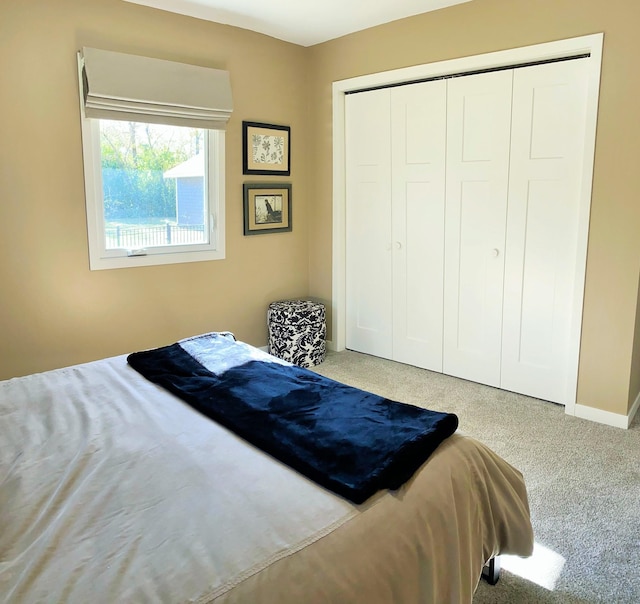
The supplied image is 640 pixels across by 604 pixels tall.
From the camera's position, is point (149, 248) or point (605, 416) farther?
point (149, 248)

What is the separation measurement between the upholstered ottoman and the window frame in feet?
2.08

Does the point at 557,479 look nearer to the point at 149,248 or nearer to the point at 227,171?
the point at 149,248

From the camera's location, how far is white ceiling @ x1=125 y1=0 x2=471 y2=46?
11.3 ft

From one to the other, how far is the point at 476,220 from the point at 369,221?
91 cm

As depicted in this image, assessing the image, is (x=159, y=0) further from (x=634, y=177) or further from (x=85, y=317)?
(x=634, y=177)

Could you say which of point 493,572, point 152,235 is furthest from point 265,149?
point 493,572

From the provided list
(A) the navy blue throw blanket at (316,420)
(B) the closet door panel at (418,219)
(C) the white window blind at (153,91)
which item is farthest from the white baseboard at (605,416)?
(C) the white window blind at (153,91)

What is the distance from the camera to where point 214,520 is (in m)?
1.34

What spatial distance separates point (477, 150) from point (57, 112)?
257cm

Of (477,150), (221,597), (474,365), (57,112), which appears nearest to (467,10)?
(477,150)

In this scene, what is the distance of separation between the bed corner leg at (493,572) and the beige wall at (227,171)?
1.69 meters

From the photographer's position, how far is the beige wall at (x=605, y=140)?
292 cm

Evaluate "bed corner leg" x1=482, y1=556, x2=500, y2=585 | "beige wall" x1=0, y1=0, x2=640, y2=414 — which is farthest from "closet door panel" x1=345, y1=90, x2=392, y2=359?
"bed corner leg" x1=482, y1=556, x2=500, y2=585

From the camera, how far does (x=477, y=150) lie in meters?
3.59
